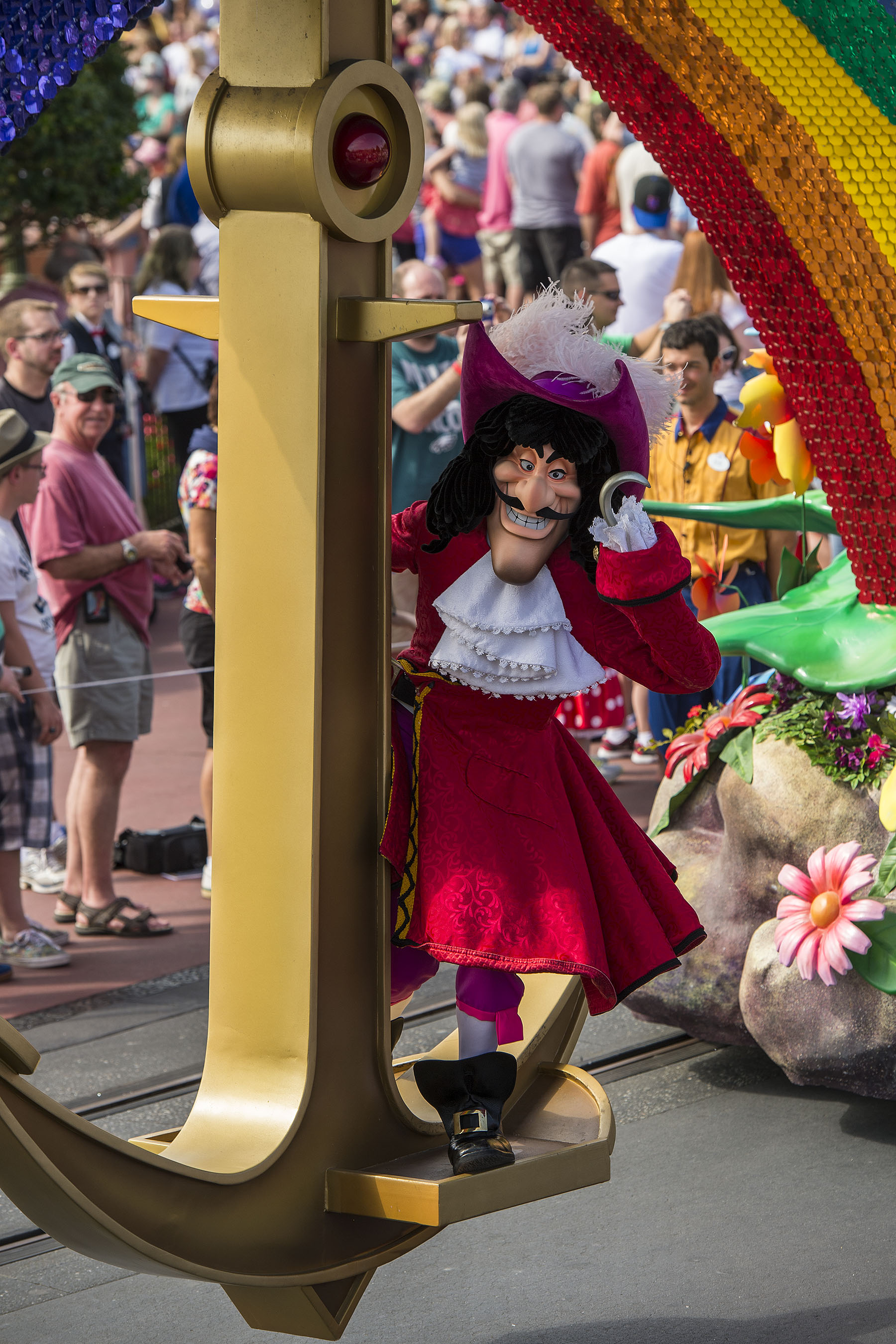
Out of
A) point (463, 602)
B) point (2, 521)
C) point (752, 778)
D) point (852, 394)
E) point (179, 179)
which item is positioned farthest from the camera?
point (179, 179)

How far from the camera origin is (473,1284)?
3340mm

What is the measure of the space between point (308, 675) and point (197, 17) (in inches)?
614

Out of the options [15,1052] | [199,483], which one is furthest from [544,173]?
[15,1052]

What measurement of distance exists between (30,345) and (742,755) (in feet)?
10.1

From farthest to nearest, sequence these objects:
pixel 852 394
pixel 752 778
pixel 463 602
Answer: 1. pixel 752 778
2. pixel 852 394
3. pixel 463 602

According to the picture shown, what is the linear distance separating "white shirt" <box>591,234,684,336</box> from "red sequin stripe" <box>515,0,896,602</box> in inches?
192

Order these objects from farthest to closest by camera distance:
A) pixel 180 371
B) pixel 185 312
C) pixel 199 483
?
1. pixel 180 371
2. pixel 199 483
3. pixel 185 312

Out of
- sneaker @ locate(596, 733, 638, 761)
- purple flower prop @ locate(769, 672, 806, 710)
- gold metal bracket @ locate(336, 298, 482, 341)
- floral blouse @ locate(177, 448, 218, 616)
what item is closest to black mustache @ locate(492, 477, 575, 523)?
gold metal bracket @ locate(336, 298, 482, 341)

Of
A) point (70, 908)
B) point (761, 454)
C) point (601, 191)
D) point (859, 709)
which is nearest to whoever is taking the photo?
point (859, 709)

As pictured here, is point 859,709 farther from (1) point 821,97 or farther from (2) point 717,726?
(1) point 821,97

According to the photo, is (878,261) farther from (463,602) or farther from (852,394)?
(463,602)

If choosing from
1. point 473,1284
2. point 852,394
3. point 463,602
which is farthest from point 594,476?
point 473,1284

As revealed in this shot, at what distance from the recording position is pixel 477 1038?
8.90 feet

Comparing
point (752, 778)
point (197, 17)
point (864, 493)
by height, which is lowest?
point (752, 778)
